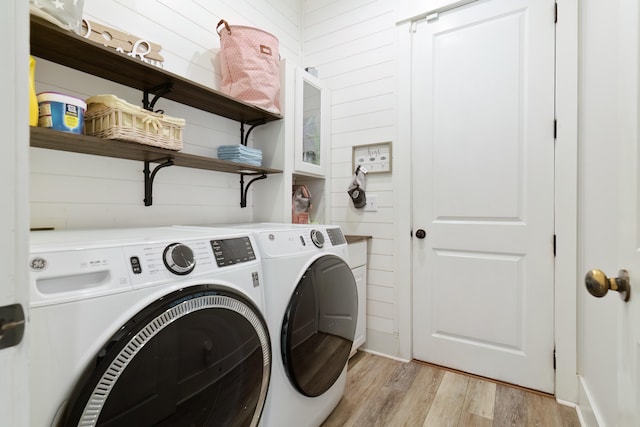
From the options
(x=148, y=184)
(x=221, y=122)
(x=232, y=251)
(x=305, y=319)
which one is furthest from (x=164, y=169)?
(x=305, y=319)

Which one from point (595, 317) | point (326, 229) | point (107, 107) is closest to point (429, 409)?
point (595, 317)

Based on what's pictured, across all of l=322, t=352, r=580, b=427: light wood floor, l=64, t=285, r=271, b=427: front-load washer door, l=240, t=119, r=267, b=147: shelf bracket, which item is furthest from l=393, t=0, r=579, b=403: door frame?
l=240, t=119, r=267, b=147: shelf bracket

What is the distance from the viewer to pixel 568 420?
4.92 feet

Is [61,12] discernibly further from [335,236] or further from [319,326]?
[319,326]

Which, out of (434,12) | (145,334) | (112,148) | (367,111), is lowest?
(145,334)

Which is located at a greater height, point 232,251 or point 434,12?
point 434,12

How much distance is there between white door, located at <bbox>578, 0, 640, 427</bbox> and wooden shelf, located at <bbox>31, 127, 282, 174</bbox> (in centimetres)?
147

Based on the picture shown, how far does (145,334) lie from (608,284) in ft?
3.50

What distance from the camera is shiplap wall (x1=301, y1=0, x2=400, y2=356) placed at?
85.4 inches

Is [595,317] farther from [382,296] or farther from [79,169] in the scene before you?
[79,169]

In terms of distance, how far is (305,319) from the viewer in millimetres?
1212

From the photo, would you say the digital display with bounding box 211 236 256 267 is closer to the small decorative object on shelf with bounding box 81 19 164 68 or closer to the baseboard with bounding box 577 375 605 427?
the small decorative object on shelf with bounding box 81 19 164 68

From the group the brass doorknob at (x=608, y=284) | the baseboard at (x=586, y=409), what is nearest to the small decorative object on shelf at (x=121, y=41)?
the brass doorknob at (x=608, y=284)

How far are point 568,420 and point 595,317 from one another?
1.92ft
